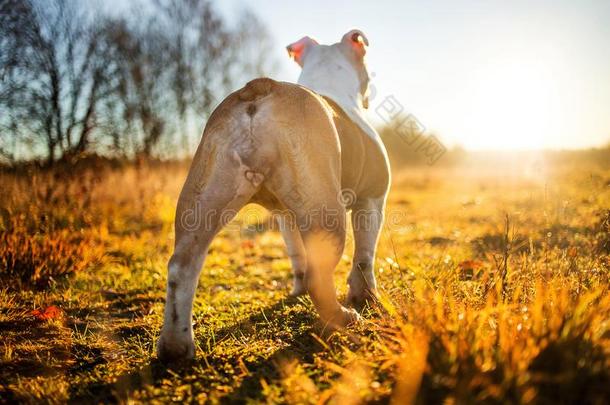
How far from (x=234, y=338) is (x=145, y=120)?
43.5 feet

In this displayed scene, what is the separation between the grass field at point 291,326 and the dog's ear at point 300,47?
72.9 inches

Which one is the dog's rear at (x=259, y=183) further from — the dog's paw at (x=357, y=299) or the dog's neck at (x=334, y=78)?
the dog's neck at (x=334, y=78)

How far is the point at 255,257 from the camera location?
5.82 m

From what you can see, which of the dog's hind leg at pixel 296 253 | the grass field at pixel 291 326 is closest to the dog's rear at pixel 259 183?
the grass field at pixel 291 326

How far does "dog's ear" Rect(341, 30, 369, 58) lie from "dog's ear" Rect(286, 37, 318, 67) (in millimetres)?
323

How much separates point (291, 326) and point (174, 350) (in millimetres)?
843

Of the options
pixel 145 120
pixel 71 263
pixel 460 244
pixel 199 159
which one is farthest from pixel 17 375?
pixel 145 120

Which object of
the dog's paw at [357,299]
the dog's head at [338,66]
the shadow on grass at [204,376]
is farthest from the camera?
the dog's head at [338,66]

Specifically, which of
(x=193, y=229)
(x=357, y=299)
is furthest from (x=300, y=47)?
(x=193, y=229)

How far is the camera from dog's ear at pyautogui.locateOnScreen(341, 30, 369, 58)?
3.76 meters

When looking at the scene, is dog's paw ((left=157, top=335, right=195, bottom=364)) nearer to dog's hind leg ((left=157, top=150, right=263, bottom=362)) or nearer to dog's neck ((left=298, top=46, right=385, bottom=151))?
dog's hind leg ((left=157, top=150, right=263, bottom=362))

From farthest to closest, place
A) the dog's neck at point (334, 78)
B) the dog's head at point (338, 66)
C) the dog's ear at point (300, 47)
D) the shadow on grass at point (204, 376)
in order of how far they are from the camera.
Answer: the dog's ear at point (300, 47) < the dog's head at point (338, 66) < the dog's neck at point (334, 78) < the shadow on grass at point (204, 376)

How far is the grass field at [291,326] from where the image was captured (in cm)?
159

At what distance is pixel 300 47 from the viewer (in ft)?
13.2
